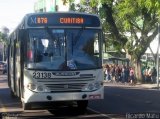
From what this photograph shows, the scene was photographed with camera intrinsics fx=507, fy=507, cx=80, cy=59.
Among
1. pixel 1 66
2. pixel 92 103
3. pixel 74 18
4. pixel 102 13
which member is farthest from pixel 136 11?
pixel 1 66

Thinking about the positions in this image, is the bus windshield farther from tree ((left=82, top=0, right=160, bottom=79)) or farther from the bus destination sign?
tree ((left=82, top=0, right=160, bottom=79))

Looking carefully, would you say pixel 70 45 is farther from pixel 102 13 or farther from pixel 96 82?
pixel 102 13

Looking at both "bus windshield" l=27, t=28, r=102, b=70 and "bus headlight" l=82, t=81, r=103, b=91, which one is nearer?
"bus windshield" l=27, t=28, r=102, b=70

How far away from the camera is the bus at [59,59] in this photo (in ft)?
49.0

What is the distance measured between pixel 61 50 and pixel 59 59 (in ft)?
0.92

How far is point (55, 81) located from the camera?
14945 mm

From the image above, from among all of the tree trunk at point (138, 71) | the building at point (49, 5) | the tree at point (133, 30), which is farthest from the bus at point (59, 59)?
the building at point (49, 5)

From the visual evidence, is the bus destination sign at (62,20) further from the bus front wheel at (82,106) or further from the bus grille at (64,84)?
the bus front wheel at (82,106)

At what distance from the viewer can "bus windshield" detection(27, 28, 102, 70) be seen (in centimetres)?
1495

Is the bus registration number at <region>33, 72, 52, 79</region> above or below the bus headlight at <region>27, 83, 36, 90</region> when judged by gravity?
above

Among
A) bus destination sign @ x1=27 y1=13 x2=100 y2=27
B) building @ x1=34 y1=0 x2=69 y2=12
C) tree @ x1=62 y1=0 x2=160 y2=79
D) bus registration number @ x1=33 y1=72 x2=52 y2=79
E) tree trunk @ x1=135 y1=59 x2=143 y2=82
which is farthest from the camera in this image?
building @ x1=34 y1=0 x2=69 y2=12

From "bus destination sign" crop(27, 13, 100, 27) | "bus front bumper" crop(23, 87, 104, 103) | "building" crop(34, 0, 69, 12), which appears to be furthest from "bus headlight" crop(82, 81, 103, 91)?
"building" crop(34, 0, 69, 12)

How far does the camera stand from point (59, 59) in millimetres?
15023

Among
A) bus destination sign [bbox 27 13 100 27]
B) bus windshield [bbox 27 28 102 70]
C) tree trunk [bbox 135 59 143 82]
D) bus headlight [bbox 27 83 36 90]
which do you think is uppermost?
bus destination sign [bbox 27 13 100 27]
